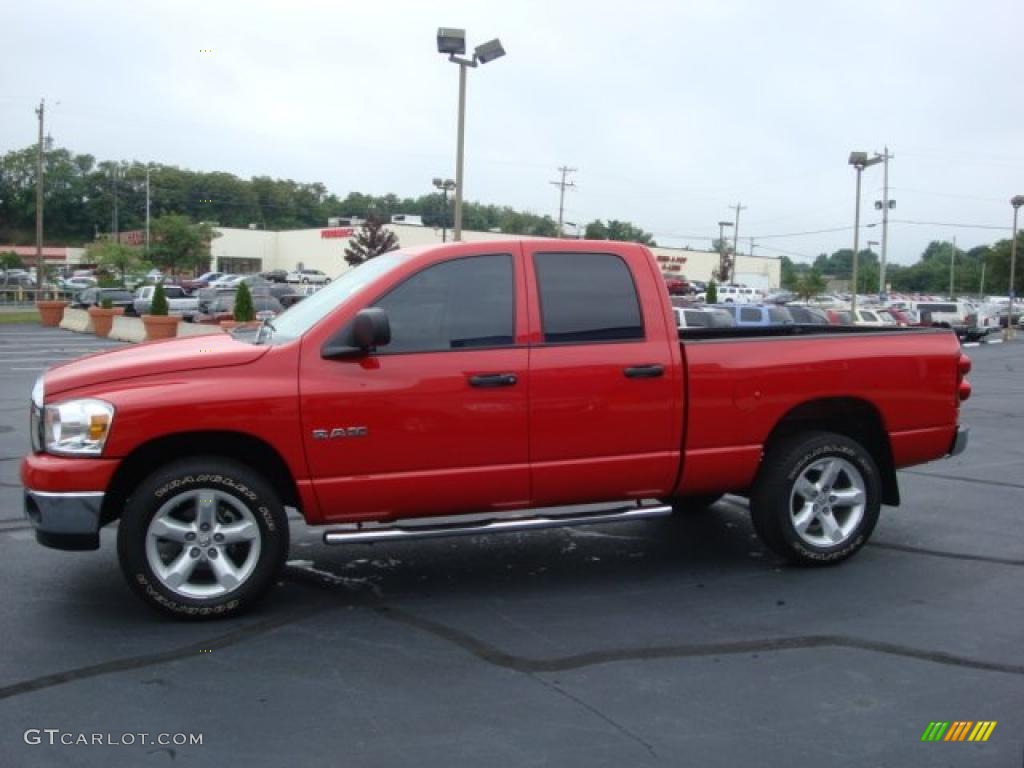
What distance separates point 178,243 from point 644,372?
71.2 meters

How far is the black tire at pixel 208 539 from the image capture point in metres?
5.11

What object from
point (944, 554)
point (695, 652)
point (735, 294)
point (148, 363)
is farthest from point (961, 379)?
point (735, 294)

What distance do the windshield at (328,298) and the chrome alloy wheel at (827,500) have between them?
8.85 feet

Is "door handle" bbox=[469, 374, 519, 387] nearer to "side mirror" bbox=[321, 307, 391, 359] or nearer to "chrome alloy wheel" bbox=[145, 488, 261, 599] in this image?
"side mirror" bbox=[321, 307, 391, 359]

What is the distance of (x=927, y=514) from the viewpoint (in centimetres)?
785

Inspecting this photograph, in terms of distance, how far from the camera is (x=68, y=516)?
4.99m

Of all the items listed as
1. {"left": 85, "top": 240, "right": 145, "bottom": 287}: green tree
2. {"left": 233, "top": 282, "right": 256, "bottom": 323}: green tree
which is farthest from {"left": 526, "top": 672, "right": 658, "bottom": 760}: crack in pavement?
{"left": 85, "top": 240, "right": 145, "bottom": 287}: green tree

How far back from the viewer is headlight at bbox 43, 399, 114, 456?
5023 mm

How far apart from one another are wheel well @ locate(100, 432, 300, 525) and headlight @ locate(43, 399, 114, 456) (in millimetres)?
181

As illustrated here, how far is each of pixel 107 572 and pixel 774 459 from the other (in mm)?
3949

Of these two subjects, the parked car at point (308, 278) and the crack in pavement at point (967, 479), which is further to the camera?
the parked car at point (308, 278)

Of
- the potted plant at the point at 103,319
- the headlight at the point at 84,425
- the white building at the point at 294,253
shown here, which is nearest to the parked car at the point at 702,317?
the potted plant at the point at 103,319

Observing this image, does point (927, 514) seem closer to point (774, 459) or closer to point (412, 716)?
point (774, 459)

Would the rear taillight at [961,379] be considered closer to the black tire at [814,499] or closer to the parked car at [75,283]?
the black tire at [814,499]
